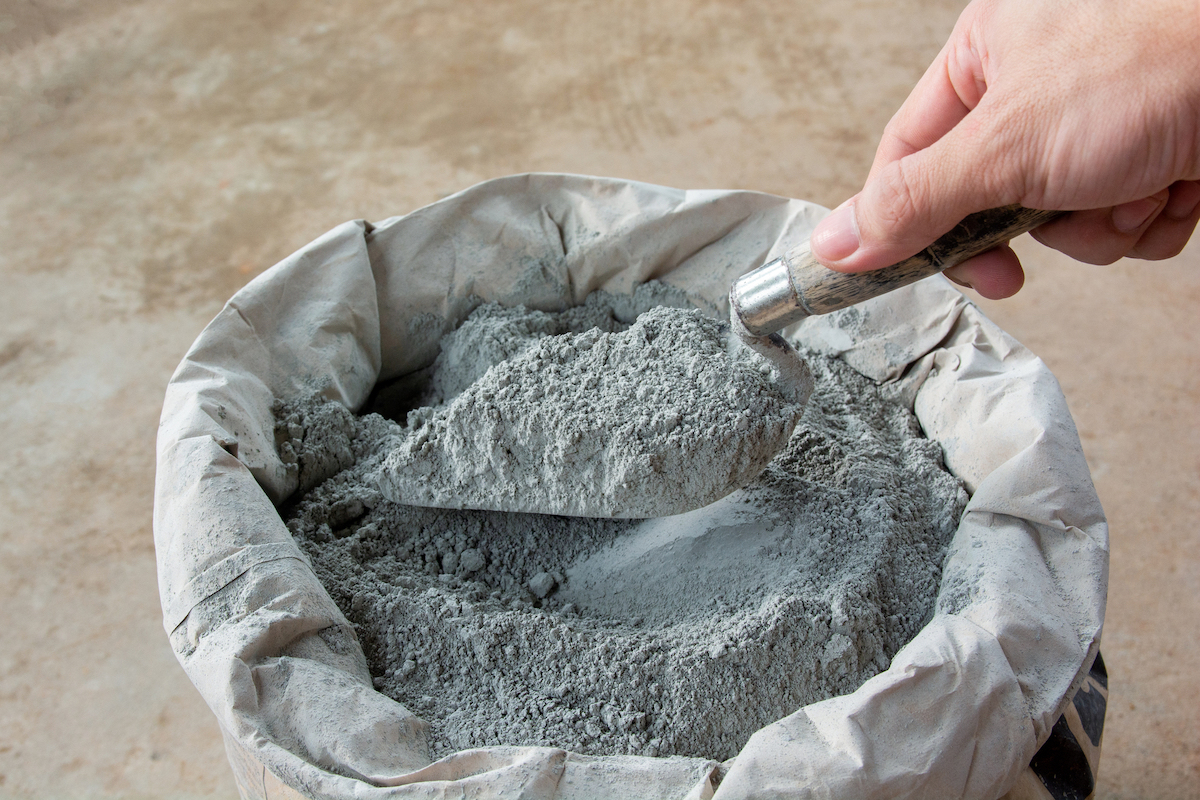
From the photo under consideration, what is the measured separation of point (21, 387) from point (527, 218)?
4.43ft

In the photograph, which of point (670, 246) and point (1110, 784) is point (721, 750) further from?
point (1110, 784)

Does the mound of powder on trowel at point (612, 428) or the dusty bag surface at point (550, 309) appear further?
the mound of powder on trowel at point (612, 428)

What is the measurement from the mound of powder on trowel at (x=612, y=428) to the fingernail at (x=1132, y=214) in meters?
0.35

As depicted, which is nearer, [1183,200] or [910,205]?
[910,205]

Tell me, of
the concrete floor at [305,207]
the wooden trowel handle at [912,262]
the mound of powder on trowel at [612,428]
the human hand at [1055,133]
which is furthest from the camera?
the concrete floor at [305,207]

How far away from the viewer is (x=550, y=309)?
1.27 metres

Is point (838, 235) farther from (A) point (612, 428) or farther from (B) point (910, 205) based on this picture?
(A) point (612, 428)

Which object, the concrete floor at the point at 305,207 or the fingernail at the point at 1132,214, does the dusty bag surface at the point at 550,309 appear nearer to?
the fingernail at the point at 1132,214

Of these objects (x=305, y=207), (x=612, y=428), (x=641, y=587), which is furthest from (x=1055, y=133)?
(x=305, y=207)

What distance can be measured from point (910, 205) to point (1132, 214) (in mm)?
346

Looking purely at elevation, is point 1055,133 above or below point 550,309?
above

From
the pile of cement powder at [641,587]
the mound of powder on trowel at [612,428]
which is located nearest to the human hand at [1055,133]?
the mound of powder on trowel at [612,428]

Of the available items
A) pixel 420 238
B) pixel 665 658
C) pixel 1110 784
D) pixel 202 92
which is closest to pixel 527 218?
pixel 420 238

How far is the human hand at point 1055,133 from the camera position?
25.0 inches
